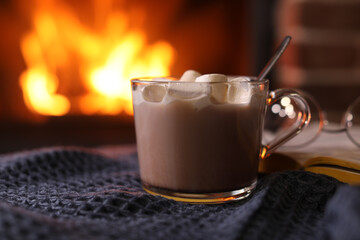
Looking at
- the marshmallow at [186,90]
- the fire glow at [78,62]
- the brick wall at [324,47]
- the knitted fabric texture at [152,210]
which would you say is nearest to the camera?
the knitted fabric texture at [152,210]

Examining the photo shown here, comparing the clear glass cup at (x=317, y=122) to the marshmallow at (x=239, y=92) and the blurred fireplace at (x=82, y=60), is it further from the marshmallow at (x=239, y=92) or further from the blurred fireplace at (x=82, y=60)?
the blurred fireplace at (x=82, y=60)

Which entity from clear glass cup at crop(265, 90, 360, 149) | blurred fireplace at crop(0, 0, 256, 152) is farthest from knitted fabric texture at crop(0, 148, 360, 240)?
blurred fireplace at crop(0, 0, 256, 152)

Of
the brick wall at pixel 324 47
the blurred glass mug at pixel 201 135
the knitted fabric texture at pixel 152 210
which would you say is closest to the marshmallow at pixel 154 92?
the blurred glass mug at pixel 201 135

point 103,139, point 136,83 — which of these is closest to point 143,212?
point 136,83

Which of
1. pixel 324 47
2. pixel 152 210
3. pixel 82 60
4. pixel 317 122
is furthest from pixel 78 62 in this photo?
pixel 152 210

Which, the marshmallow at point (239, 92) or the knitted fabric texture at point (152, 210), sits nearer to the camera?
the knitted fabric texture at point (152, 210)

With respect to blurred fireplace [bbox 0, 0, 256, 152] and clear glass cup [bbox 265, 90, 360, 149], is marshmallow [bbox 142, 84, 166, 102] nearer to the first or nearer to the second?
clear glass cup [bbox 265, 90, 360, 149]

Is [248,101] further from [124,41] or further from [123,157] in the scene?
[124,41]
